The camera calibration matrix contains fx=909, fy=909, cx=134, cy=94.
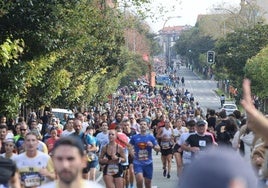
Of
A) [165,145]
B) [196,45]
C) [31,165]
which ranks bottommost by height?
[196,45]

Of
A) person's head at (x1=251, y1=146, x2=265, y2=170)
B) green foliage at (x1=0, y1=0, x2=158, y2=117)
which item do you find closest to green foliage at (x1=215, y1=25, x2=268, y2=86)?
green foliage at (x1=0, y1=0, x2=158, y2=117)

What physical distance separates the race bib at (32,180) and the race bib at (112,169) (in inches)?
211

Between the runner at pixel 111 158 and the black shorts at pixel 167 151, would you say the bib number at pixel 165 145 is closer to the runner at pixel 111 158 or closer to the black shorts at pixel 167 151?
the black shorts at pixel 167 151

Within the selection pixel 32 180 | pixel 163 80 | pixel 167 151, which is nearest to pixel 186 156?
pixel 167 151

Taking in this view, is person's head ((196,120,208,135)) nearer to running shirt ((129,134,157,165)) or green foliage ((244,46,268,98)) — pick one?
running shirt ((129,134,157,165))

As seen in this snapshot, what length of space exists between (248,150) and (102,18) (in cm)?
3171

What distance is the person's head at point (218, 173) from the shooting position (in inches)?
97.3

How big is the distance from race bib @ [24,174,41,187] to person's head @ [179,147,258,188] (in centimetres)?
856

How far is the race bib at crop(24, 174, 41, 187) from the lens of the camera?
11.0m

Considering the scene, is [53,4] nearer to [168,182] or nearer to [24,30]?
[24,30]

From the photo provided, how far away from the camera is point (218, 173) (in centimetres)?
247

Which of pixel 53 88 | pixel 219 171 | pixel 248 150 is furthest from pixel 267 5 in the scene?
pixel 219 171

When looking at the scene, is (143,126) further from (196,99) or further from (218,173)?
(196,99)

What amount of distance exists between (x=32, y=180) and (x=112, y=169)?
18.2 feet
